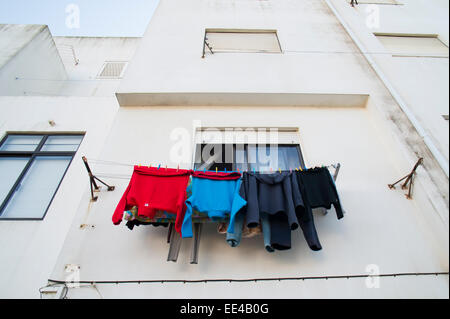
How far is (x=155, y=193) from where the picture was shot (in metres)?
3.48

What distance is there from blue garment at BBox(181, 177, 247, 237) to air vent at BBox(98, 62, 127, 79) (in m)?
7.99

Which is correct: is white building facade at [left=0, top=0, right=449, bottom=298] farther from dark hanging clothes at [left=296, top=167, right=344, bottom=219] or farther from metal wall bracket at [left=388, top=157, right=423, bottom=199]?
dark hanging clothes at [left=296, top=167, right=344, bottom=219]

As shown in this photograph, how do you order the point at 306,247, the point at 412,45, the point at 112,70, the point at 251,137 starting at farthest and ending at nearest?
1. the point at 112,70
2. the point at 412,45
3. the point at 251,137
4. the point at 306,247

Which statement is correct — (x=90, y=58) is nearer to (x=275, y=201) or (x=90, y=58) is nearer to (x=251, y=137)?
(x=251, y=137)

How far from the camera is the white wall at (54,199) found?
4.12 meters

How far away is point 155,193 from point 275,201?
1535 mm

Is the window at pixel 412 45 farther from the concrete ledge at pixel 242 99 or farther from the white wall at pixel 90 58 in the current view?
the white wall at pixel 90 58

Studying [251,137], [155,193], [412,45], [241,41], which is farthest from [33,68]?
[412,45]

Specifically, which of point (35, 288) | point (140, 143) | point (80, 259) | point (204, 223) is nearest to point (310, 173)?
point (204, 223)

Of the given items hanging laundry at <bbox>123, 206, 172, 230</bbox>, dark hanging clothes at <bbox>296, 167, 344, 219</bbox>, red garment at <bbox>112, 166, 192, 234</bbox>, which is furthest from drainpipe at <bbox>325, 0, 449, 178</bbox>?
hanging laundry at <bbox>123, 206, 172, 230</bbox>

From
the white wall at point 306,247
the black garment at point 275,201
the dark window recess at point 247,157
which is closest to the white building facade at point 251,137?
the white wall at point 306,247

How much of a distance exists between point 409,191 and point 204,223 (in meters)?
3.13

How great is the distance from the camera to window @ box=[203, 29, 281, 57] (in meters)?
6.82
